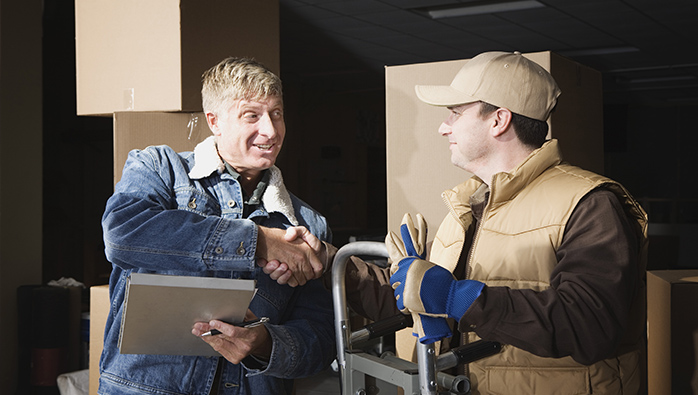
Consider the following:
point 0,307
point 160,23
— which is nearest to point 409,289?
point 160,23

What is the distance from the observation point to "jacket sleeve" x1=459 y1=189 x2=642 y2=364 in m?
1.16

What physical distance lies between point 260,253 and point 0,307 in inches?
118

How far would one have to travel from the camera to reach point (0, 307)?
382 centimetres

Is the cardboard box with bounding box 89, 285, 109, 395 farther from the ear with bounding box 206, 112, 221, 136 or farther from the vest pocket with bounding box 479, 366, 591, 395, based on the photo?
the vest pocket with bounding box 479, 366, 591, 395

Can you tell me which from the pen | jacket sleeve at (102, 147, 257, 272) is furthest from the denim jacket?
the pen

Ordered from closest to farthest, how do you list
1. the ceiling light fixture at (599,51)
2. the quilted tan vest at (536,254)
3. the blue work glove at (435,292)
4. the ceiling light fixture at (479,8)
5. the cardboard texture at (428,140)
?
the blue work glove at (435,292), the quilted tan vest at (536,254), the cardboard texture at (428,140), the ceiling light fixture at (479,8), the ceiling light fixture at (599,51)

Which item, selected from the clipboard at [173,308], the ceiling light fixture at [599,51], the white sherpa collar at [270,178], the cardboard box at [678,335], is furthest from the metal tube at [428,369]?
the ceiling light fixture at [599,51]

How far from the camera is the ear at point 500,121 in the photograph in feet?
4.59

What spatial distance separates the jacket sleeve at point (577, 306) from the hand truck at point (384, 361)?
0.25ft

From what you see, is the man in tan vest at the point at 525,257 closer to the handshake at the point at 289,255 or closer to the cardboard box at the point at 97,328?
the handshake at the point at 289,255

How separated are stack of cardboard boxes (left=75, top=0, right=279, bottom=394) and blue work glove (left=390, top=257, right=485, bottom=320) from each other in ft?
3.54

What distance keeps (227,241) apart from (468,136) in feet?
1.82

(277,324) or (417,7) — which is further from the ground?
(417,7)

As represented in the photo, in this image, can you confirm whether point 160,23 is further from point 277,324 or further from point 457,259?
point 457,259
